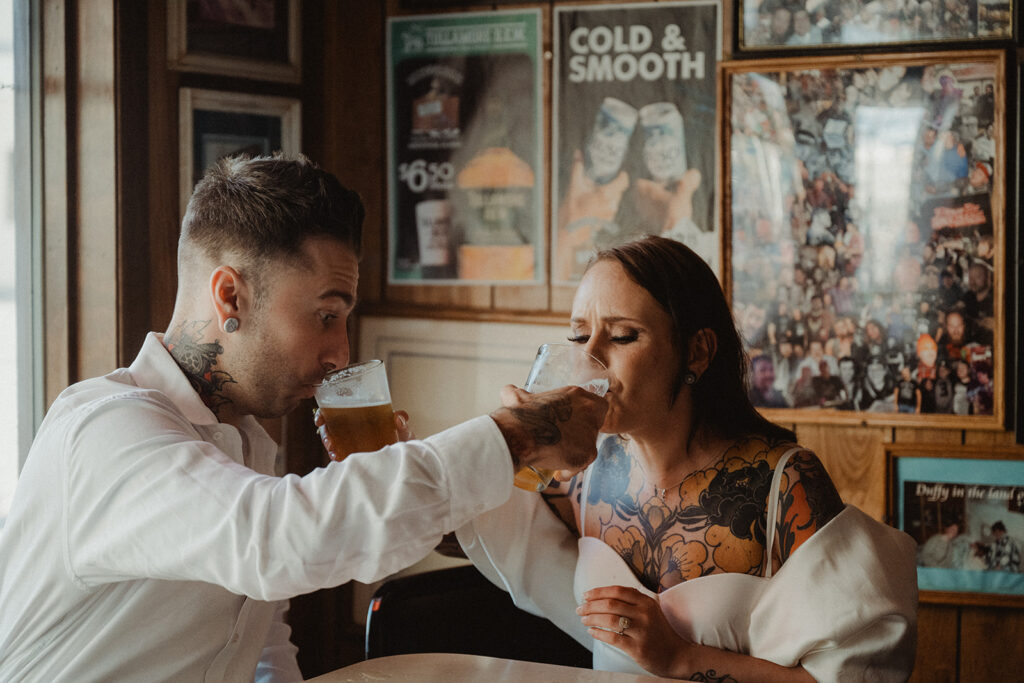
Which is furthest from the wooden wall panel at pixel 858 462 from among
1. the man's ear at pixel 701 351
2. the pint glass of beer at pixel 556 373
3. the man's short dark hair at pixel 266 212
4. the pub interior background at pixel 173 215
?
the man's short dark hair at pixel 266 212

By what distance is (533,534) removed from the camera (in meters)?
2.04

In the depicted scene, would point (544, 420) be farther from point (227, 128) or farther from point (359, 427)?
point (227, 128)

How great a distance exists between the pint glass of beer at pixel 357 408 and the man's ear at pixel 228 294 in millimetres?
180

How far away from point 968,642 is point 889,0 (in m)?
1.96

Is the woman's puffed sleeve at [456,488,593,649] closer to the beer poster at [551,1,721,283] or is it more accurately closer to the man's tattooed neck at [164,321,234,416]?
the man's tattooed neck at [164,321,234,416]

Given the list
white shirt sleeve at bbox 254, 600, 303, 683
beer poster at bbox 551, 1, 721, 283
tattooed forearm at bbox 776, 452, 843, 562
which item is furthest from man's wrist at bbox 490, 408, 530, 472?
beer poster at bbox 551, 1, 721, 283

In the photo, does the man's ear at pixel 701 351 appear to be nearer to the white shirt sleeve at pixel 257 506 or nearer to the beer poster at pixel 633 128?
the white shirt sleeve at pixel 257 506

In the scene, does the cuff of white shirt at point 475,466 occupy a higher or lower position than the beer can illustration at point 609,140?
lower

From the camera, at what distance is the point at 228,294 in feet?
5.05

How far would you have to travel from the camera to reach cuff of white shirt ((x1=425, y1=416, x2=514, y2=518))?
4.03 feet

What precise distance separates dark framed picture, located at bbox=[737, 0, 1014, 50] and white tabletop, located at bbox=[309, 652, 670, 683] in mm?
2191

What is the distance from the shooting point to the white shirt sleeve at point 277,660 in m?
1.88

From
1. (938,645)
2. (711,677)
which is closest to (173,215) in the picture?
(711,677)

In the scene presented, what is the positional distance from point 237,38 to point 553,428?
7.38 feet
